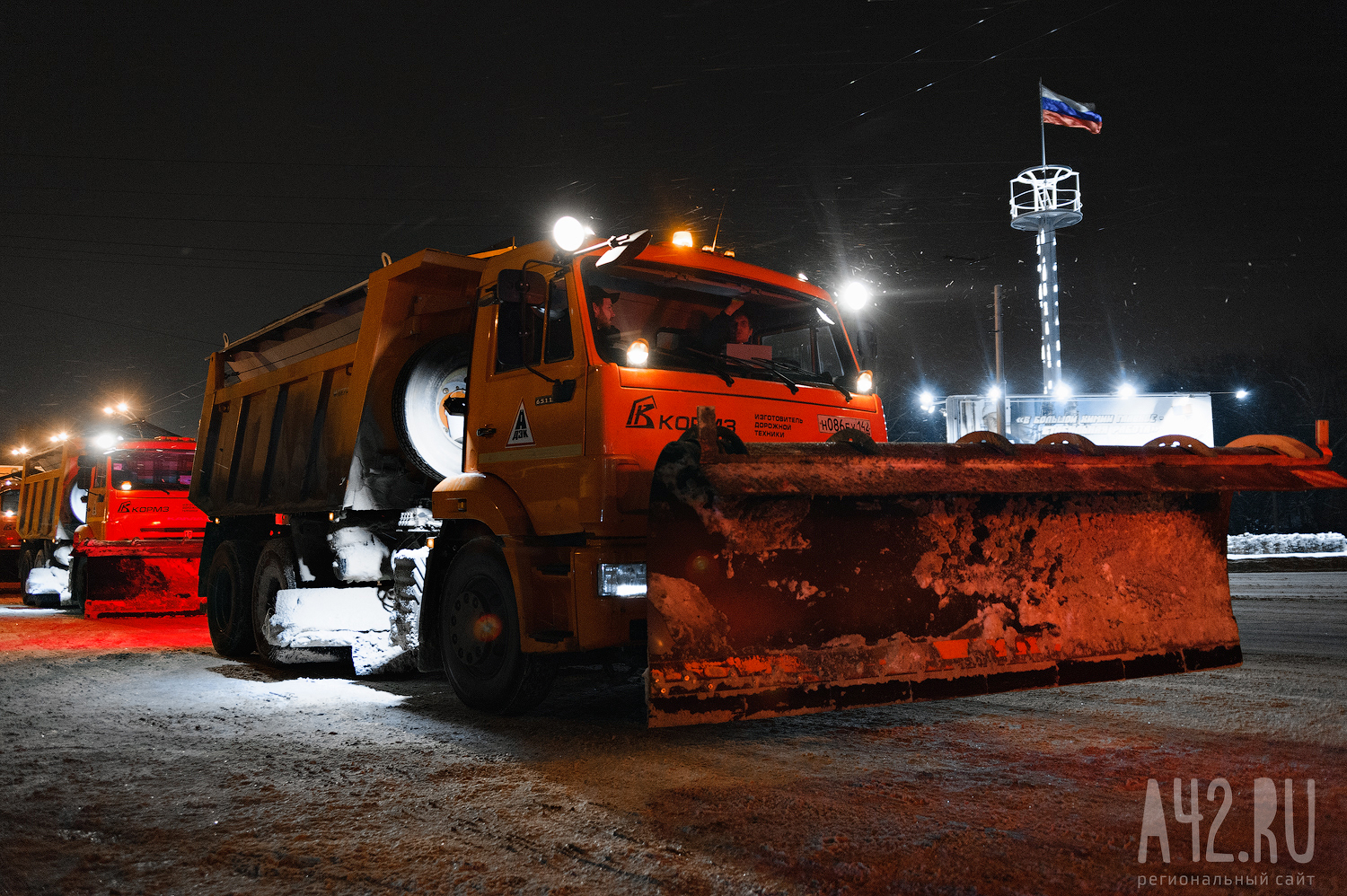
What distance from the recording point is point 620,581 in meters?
4.93

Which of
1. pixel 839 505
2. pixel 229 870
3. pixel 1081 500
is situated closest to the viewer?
pixel 229 870

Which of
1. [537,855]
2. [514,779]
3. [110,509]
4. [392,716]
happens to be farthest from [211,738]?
[110,509]

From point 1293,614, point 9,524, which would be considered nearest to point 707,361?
point 1293,614

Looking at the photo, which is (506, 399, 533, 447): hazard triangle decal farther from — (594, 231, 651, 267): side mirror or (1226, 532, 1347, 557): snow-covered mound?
(1226, 532, 1347, 557): snow-covered mound

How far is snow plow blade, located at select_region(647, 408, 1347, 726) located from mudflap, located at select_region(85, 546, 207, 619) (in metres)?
13.0

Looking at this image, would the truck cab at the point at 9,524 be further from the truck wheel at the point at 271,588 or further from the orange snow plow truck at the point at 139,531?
the truck wheel at the point at 271,588

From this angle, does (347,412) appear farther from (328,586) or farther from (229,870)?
(229,870)

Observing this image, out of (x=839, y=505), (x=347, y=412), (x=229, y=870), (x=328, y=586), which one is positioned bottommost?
(x=229, y=870)

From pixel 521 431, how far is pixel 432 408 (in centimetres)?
180

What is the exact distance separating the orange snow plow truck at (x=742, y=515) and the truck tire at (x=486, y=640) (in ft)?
0.06

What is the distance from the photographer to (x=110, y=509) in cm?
1486

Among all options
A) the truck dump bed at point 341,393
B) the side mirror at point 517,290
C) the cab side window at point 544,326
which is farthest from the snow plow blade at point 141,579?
the side mirror at point 517,290

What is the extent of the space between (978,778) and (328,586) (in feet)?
18.2

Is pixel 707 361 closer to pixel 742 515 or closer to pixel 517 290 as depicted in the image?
pixel 517 290
